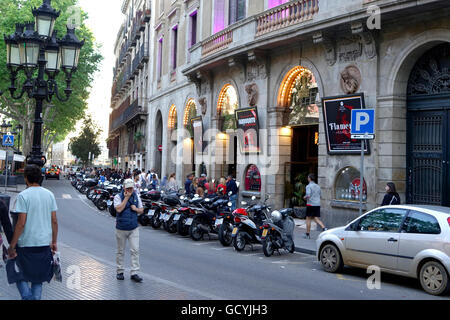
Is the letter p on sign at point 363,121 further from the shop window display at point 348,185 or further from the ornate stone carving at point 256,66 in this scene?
the ornate stone carving at point 256,66

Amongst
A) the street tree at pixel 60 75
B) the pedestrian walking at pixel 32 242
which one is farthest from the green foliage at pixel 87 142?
the pedestrian walking at pixel 32 242

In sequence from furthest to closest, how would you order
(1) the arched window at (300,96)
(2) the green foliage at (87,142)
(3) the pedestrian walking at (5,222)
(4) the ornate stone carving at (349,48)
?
(2) the green foliage at (87,142) < (1) the arched window at (300,96) < (4) the ornate stone carving at (349,48) < (3) the pedestrian walking at (5,222)

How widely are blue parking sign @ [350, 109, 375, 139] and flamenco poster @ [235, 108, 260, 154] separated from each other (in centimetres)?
813

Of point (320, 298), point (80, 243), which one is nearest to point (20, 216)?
point (320, 298)

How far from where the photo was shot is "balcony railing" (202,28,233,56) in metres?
20.8

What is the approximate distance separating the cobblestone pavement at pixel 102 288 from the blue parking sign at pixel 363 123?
583cm

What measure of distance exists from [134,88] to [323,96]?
33.1 m

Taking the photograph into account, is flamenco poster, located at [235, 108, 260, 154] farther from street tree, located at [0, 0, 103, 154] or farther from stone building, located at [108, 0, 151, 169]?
street tree, located at [0, 0, 103, 154]

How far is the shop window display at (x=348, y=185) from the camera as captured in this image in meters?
14.9

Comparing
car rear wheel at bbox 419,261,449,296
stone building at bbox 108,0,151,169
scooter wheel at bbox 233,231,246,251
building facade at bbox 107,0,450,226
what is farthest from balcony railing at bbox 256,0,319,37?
stone building at bbox 108,0,151,169

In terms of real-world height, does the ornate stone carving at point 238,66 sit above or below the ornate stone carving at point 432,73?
above

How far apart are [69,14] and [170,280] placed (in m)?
36.1

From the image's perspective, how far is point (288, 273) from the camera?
9203 millimetres

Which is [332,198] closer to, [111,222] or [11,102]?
[111,222]
